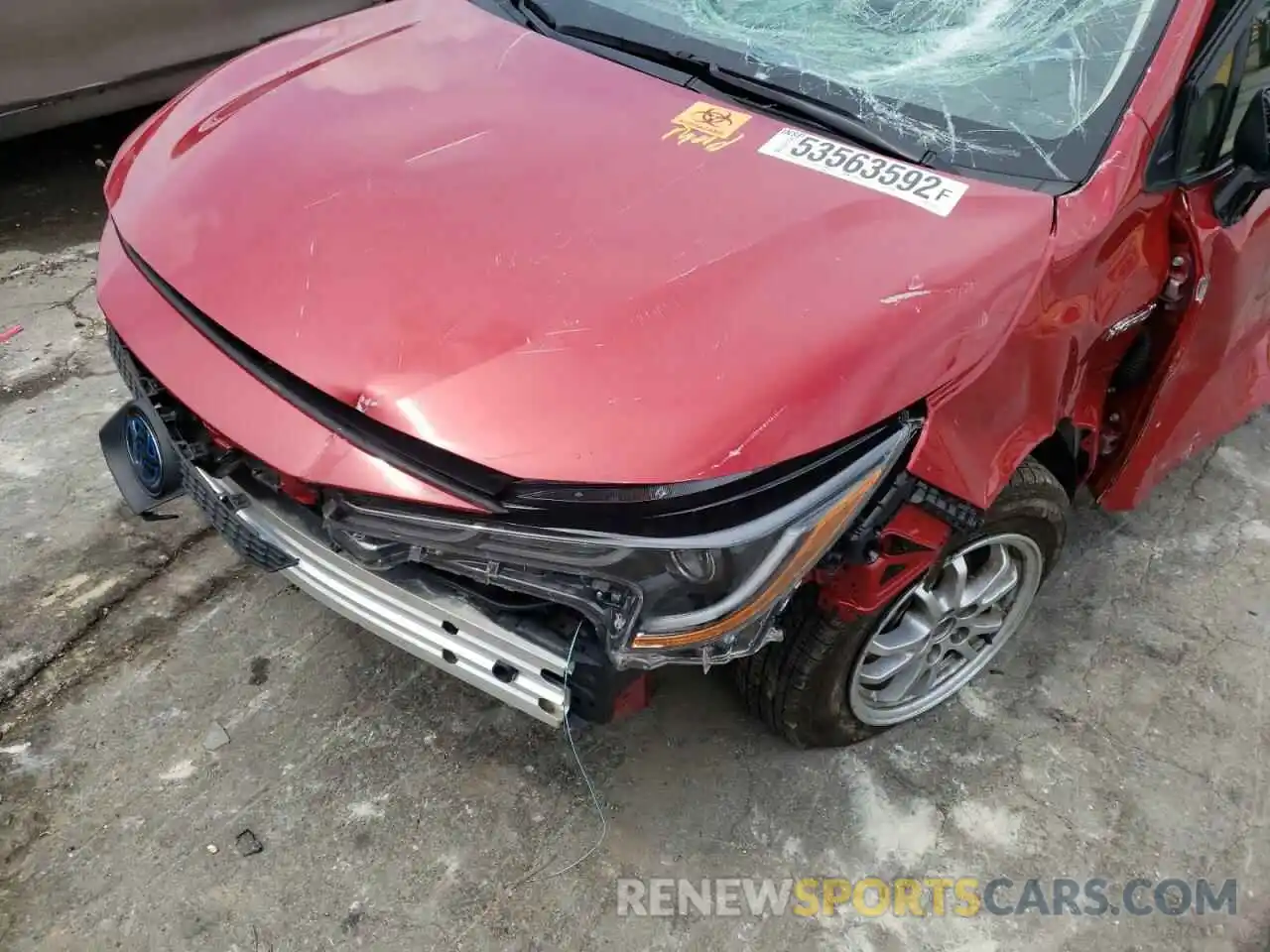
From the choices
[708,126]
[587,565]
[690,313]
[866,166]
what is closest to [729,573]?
[587,565]

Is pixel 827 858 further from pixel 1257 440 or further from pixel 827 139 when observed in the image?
pixel 1257 440

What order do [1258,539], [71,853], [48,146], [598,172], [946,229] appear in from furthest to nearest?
[48,146] < [1258,539] < [71,853] < [598,172] < [946,229]

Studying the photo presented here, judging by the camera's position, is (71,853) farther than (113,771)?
No

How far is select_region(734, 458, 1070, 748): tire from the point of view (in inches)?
78.0

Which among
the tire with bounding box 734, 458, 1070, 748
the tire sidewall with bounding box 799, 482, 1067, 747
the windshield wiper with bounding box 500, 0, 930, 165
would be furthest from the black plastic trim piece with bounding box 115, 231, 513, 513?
the windshield wiper with bounding box 500, 0, 930, 165

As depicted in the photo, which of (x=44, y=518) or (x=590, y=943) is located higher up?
(x=44, y=518)

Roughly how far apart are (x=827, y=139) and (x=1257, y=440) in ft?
7.55

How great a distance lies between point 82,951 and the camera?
1928mm

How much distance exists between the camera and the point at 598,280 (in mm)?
1670

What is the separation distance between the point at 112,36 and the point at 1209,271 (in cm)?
394

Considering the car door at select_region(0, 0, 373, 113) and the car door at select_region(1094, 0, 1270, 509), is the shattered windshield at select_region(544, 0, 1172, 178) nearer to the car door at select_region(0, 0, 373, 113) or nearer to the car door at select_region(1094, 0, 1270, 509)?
the car door at select_region(1094, 0, 1270, 509)

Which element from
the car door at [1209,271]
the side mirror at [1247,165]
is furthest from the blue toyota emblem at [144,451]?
the side mirror at [1247,165]

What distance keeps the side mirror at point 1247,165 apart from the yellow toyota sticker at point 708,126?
3.26ft

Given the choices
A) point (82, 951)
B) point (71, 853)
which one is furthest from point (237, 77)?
point (82, 951)
